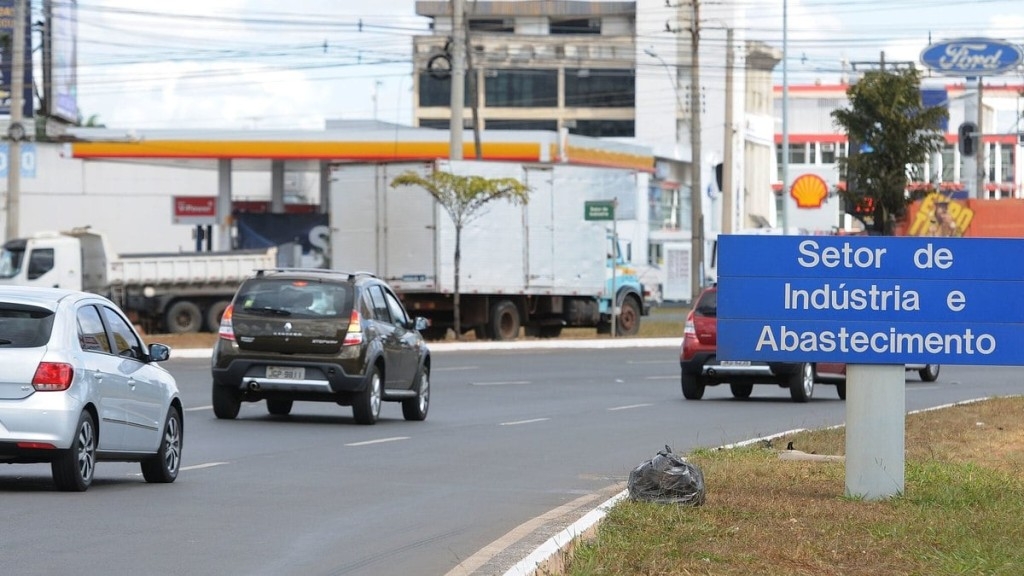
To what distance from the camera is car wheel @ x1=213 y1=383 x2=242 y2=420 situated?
68.2 ft

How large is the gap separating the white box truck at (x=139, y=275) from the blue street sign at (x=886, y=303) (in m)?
34.3

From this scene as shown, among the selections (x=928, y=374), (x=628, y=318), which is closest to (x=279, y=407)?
(x=928, y=374)

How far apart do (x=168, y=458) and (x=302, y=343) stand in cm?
619

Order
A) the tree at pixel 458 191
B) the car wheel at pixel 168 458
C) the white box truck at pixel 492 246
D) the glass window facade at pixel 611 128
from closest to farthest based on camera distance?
the car wheel at pixel 168 458, the tree at pixel 458 191, the white box truck at pixel 492 246, the glass window facade at pixel 611 128

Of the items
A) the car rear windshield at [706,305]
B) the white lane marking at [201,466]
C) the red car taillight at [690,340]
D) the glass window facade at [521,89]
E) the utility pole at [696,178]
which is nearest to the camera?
the white lane marking at [201,466]

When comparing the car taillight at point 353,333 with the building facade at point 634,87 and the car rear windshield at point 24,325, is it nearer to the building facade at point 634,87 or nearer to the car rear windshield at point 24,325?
the car rear windshield at point 24,325

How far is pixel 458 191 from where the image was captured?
41.5 m

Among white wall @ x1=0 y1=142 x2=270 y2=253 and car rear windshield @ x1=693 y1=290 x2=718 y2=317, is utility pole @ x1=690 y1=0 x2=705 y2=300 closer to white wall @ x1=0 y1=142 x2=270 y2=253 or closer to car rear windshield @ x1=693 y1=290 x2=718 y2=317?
car rear windshield @ x1=693 y1=290 x2=718 y2=317

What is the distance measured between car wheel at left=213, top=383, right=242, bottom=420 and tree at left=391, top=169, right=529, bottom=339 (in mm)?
20432

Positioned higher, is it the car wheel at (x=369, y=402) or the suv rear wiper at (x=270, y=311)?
the suv rear wiper at (x=270, y=311)

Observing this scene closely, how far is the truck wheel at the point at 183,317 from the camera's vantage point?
45.1 metres

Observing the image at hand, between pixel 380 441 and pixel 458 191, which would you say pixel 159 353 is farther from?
pixel 458 191

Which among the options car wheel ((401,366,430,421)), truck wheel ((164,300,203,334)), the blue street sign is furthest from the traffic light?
the blue street sign

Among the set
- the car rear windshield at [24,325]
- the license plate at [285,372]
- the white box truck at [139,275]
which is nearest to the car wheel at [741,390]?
the license plate at [285,372]
